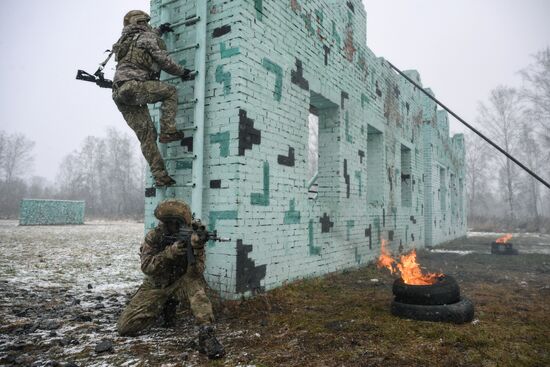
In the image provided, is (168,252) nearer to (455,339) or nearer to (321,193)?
(455,339)

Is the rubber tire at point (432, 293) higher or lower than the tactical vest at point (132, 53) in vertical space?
lower

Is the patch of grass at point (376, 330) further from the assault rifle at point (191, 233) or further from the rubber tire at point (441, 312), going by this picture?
the assault rifle at point (191, 233)

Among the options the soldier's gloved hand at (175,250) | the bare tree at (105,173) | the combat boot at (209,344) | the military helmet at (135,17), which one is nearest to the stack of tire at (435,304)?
the combat boot at (209,344)

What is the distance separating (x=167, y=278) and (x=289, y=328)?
1.25 m

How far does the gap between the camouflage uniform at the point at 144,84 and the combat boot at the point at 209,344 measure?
2.11 meters

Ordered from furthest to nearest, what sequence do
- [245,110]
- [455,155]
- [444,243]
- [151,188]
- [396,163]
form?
[455,155] < [444,243] < [396,163] < [151,188] < [245,110]

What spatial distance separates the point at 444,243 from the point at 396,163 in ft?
19.8

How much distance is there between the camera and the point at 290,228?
472 centimetres

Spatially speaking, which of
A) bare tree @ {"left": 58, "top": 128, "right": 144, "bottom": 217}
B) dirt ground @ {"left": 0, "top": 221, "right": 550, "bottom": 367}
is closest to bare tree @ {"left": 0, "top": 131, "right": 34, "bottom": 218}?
bare tree @ {"left": 58, "top": 128, "right": 144, "bottom": 217}

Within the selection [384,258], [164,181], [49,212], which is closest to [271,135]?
[164,181]

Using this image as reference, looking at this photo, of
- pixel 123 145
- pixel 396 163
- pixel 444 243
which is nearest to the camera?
pixel 396 163

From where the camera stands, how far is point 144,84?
378 cm

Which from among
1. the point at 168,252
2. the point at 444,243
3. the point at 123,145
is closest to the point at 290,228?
the point at 168,252

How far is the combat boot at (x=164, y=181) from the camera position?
4148 millimetres
